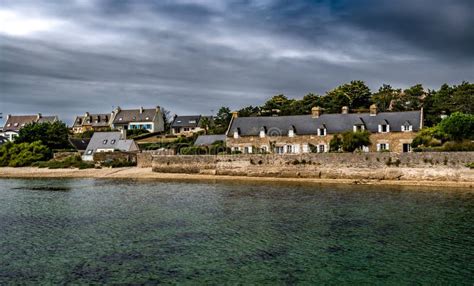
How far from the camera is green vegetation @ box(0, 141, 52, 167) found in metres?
55.0

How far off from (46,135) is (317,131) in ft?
117

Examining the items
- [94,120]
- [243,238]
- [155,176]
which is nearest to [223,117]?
[94,120]

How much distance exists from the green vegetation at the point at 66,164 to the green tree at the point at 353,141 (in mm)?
27278

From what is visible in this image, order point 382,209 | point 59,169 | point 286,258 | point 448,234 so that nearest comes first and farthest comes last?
point 286,258
point 448,234
point 382,209
point 59,169

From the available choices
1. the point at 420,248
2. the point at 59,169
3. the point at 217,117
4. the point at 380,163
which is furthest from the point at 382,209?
the point at 217,117

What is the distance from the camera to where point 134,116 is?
3297 inches

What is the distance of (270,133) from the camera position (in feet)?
158

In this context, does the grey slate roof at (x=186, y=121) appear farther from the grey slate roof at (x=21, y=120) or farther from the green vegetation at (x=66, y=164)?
the green vegetation at (x=66, y=164)

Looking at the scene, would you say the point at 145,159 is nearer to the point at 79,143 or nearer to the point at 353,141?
the point at 79,143

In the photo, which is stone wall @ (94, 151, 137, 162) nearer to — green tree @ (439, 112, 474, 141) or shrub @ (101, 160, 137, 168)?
shrub @ (101, 160, 137, 168)

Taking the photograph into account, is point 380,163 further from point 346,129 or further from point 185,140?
point 185,140

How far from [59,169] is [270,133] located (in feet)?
76.7

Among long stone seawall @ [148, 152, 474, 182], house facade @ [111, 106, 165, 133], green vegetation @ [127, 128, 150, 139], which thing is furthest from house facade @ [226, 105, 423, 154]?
house facade @ [111, 106, 165, 133]

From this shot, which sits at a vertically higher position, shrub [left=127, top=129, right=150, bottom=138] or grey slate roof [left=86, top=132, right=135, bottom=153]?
shrub [left=127, top=129, right=150, bottom=138]
